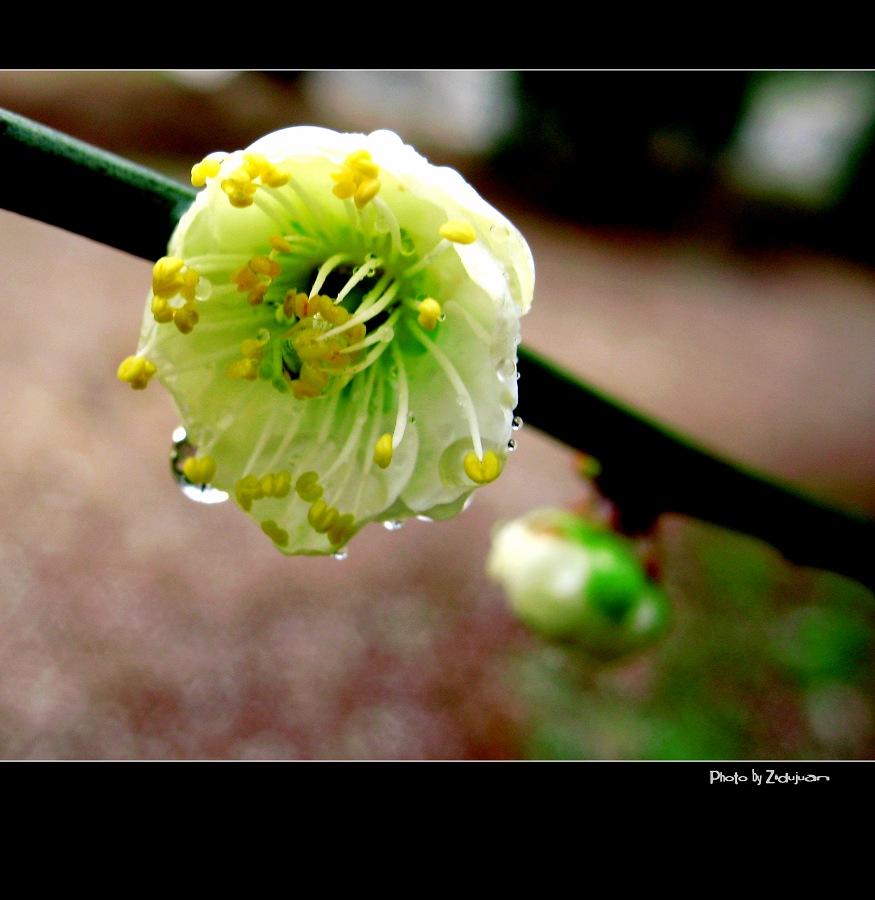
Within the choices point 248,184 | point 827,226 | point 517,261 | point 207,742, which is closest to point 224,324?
point 248,184

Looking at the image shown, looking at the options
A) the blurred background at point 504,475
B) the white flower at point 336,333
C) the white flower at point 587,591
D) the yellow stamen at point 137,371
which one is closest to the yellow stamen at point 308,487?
the white flower at point 336,333

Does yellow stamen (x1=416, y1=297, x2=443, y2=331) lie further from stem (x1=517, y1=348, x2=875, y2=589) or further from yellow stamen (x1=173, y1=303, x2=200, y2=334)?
yellow stamen (x1=173, y1=303, x2=200, y2=334)

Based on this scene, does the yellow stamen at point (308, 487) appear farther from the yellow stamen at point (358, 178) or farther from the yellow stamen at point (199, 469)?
the yellow stamen at point (358, 178)

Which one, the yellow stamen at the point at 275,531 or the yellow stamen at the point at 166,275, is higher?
the yellow stamen at the point at 166,275

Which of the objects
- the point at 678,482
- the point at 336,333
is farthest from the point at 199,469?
the point at 678,482

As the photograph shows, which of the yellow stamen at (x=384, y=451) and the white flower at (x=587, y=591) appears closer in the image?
the yellow stamen at (x=384, y=451)

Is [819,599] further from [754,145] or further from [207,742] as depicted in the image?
[754,145]
